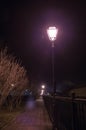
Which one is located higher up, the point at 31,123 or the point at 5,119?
the point at 5,119

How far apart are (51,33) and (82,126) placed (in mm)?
7510

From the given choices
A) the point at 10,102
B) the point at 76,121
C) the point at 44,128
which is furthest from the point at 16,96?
the point at 76,121

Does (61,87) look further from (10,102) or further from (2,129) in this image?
(2,129)

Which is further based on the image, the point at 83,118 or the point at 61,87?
the point at 61,87

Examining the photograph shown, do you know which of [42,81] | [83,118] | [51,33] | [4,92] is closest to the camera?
[83,118]

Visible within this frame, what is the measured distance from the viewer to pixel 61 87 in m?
45.6

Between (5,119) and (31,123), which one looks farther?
(5,119)

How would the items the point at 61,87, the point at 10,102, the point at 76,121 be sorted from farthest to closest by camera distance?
the point at 61,87
the point at 10,102
the point at 76,121

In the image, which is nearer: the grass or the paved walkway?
the paved walkway

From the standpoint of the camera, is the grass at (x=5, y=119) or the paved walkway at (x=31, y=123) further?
the grass at (x=5, y=119)

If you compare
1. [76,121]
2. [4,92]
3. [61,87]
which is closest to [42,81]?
[61,87]

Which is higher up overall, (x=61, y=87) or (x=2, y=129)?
(x=61, y=87)

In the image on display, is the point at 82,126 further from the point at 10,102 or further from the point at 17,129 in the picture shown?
the point at 10,102

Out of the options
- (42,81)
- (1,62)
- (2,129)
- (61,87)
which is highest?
(42,81)
